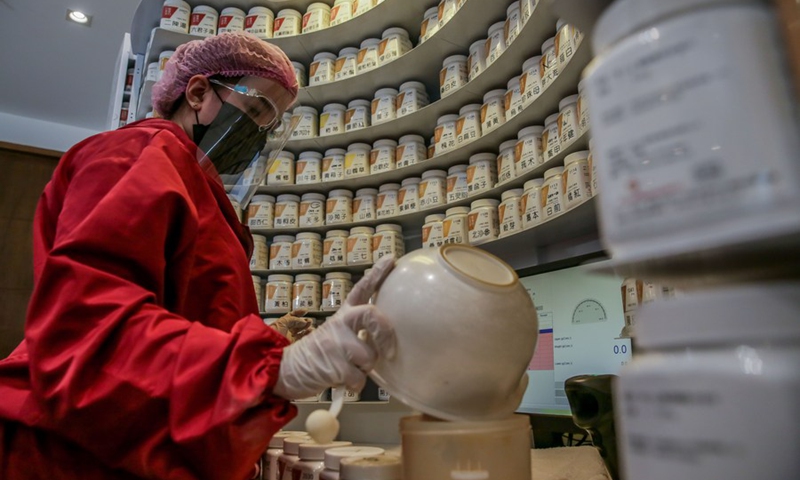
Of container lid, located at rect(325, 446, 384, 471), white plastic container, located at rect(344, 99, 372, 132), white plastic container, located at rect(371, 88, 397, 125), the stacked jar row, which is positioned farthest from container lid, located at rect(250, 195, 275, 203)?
container lid, located at rect(325, 446, 384, 471)

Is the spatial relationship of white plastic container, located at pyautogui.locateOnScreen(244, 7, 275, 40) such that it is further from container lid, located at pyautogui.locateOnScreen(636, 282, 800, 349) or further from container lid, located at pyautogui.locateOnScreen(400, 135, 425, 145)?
container lid, located at pyautogui.locateOnScreen(636, 282, 800, 349)

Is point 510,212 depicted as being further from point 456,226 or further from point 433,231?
point 433,231

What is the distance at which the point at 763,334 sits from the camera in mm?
256

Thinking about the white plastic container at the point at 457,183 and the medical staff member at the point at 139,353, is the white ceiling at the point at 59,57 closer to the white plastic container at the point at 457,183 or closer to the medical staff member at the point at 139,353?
the white plastic container at the point at 457,183

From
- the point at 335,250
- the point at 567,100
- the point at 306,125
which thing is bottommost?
the point at 335,250

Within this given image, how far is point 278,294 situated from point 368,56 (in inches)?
45.3

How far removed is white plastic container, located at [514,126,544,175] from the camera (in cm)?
163

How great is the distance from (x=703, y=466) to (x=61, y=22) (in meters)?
4.14

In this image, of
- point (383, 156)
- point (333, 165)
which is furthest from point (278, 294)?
point (383, 156)

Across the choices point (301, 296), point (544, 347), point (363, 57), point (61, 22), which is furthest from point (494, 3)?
point (61, 22)

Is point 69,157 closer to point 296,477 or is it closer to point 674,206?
point 296,477

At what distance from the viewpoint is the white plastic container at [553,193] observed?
147 centimetres

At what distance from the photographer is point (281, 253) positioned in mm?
2320

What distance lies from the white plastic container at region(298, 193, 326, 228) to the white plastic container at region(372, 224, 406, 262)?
30cm
